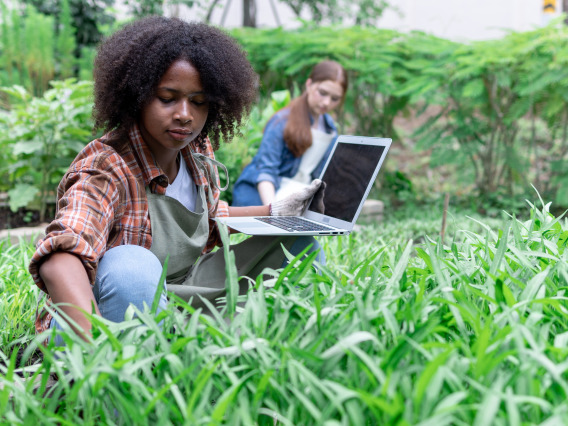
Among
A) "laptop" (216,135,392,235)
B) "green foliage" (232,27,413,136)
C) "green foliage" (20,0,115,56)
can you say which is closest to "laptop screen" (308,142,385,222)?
"laptop" (216,135,392,235)

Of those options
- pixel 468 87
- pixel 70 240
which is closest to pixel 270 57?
pixel 468 87

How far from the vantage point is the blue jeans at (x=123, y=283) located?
1.69m

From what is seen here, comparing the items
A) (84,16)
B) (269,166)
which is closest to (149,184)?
(269,166)

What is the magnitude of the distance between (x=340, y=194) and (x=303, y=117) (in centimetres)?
190

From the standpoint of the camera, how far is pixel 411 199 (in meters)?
6.21

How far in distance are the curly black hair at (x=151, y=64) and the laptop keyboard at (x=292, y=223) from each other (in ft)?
1.55

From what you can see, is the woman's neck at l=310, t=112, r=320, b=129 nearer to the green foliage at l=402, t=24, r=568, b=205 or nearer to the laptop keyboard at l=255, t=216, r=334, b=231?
the green foliage at l=402, t=24, r=568, b=205

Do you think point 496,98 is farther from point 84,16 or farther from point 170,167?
point 84,16

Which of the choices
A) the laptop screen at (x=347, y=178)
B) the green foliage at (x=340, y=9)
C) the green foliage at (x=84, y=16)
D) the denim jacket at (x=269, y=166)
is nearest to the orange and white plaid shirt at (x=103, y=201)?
the laptop screen at (x=347, y=178)

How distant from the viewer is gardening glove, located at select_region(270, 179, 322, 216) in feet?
8.25

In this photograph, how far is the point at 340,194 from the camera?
2506 millimetres

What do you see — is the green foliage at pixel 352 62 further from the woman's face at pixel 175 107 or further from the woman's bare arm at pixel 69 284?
the woman's bare arm at pixel 69 284

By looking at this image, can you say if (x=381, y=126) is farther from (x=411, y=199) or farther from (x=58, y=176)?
(x=58, y=176)

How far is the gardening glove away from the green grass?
97 cm
